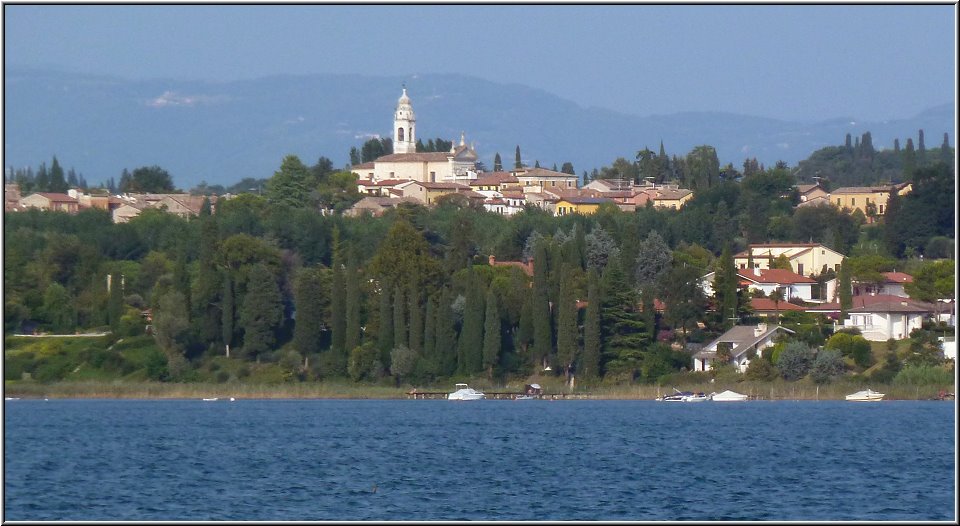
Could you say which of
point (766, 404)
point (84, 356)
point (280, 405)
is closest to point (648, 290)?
point (766, 404)

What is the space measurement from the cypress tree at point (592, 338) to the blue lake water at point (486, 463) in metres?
4.22

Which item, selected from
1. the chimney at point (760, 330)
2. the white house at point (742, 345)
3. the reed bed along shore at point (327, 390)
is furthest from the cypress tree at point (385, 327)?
the chimney at point (760, 330)

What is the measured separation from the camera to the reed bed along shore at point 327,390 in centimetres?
6225

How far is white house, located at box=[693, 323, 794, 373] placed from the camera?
64625 mm

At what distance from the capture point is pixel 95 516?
28375 millimetres

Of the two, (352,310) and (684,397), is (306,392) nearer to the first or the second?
(352,310)

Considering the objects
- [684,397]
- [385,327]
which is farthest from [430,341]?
[684,397]

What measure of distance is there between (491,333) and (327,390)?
6.67 meters

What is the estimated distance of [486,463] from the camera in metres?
37.8

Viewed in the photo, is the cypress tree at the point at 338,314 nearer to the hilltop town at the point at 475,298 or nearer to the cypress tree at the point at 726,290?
the hilltop town at the point at 475,298

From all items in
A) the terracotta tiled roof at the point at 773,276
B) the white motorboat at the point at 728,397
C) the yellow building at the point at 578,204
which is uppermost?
the yellow building at the point at 578,204

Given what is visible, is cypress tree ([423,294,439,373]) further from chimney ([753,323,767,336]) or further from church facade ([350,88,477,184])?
church facade ([350,88,477,184])

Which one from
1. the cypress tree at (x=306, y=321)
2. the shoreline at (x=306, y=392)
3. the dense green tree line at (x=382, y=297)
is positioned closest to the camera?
the shoreline at (x=306, y=392)

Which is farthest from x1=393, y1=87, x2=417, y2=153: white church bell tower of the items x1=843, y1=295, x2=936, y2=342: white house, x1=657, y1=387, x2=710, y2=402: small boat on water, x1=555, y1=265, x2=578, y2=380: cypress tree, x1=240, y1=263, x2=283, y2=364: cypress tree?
x1=657, y1=387, x2=710, y2=402: small boat on water
